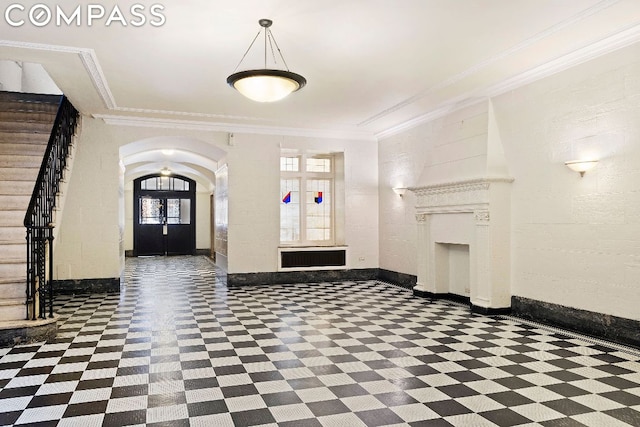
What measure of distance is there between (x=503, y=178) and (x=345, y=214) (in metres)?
4.41

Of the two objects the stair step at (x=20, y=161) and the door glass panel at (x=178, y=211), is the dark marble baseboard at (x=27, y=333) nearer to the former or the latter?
the stair step at (x=20, y=161)

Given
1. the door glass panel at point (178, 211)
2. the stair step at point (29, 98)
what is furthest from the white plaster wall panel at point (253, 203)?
the door glass panel at point (178, 211)

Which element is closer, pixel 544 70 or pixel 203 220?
pixel 544 70

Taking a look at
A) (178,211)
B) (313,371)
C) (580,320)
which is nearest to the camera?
(313,371)

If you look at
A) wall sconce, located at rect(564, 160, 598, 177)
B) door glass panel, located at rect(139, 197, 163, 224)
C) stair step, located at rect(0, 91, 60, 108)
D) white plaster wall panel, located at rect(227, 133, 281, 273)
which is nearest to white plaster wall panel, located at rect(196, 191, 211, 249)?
door glass panel, located at rect(139, 197, 163, 224)

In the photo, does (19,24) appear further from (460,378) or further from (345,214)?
(345,214)

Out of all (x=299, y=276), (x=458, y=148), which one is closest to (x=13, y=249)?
(x=299, y=276)

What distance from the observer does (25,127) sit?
8320 millimetres

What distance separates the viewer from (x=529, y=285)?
6312 millimetres

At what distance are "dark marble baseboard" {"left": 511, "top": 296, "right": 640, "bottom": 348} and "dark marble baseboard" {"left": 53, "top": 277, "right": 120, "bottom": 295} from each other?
695 centimetres

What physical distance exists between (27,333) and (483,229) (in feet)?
18.9

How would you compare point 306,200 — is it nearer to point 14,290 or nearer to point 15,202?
point 15,202

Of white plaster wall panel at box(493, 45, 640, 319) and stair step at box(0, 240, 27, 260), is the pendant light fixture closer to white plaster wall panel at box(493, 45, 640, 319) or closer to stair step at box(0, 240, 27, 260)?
white plaster wall panel at box(493, 45, 640, 319)

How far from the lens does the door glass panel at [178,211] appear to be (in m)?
18.4
